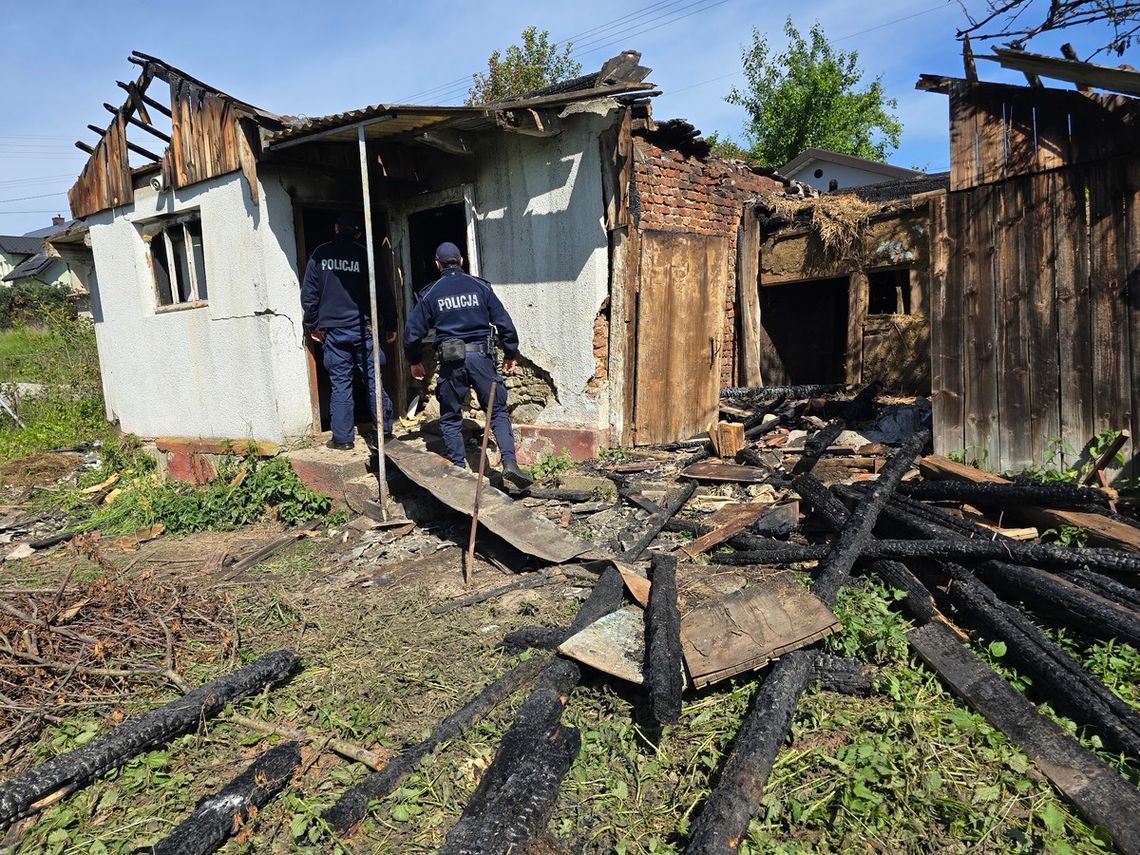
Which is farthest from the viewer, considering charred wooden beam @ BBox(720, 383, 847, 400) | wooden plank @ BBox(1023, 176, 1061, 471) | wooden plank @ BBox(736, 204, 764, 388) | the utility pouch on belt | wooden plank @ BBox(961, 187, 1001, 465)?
wooden plank @ BBox(736, 204, 764, 388)

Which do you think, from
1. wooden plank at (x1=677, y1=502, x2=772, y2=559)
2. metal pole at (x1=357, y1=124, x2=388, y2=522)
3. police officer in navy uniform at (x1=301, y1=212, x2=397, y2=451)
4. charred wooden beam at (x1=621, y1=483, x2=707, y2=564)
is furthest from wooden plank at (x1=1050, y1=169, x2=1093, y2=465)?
police officer in navy uniform at (x1=301, y1=212, x2=397, y2=451)

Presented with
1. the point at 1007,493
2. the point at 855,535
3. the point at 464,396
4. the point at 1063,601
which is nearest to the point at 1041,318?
the point at 1007,493

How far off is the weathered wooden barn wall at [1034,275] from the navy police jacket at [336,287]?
17.0 ft

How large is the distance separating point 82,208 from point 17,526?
454 cm

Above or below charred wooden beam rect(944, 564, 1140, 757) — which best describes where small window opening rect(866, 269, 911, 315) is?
above

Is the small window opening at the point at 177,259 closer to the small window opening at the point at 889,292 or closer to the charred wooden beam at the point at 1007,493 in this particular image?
the charred wooden beam at the point at 1007,493

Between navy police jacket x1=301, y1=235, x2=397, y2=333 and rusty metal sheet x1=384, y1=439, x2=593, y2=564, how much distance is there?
1.35 meters

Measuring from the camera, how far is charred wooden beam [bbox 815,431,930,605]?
3.75 metres

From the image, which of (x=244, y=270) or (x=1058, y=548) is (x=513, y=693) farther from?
(x=244, y=270)

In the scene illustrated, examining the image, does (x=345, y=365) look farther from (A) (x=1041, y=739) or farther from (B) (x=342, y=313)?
(A) (x=1041, y=739)

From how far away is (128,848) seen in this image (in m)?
2.54

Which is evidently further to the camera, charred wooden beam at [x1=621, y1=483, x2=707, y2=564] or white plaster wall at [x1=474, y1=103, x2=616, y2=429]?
white plaster wall at [x1=474, y1=103, x2=616, y2=429]

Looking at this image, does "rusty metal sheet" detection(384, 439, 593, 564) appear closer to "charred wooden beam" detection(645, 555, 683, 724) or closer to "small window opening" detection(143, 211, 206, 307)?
"charred wooden beam" detection(645, 555, 683, 724)

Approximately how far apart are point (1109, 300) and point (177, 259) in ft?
31.5
